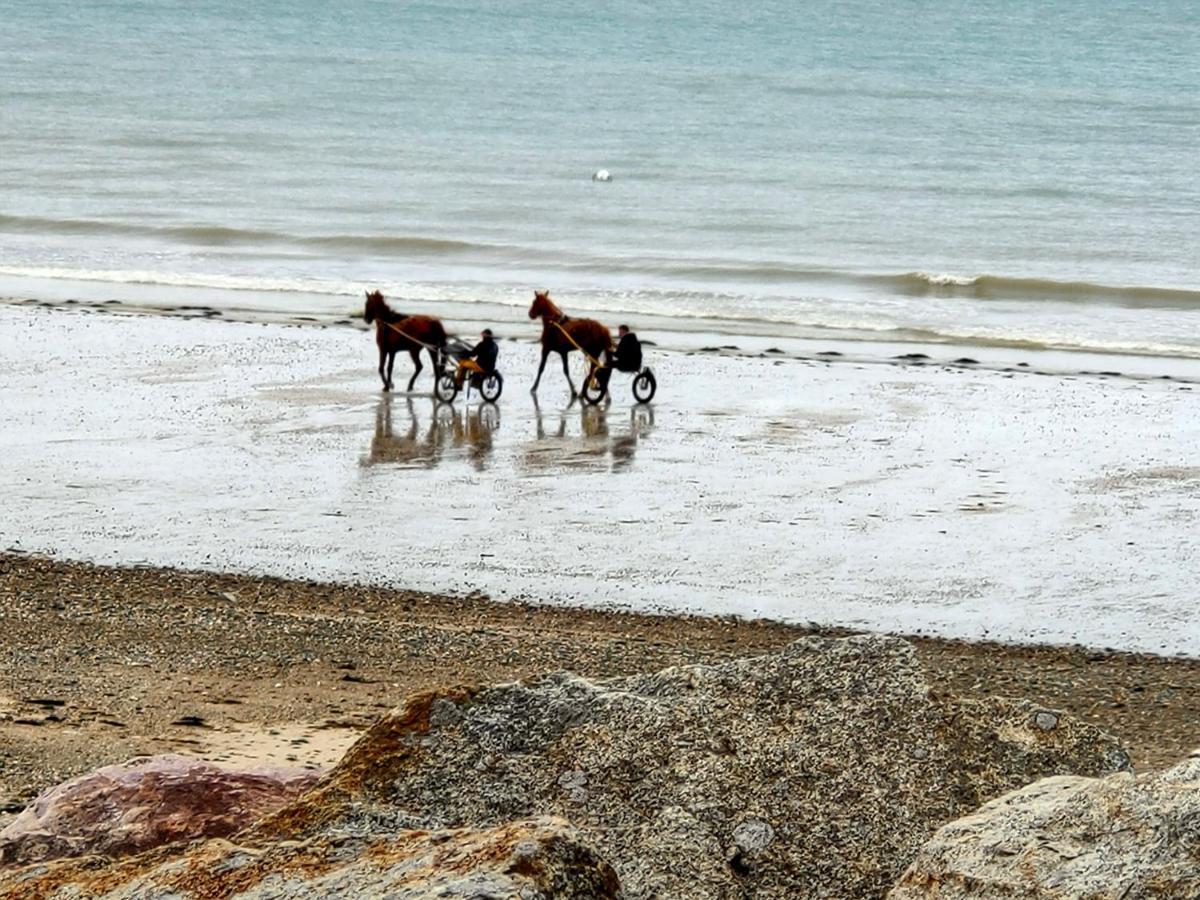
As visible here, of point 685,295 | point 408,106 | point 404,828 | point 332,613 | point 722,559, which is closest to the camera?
point 404,828

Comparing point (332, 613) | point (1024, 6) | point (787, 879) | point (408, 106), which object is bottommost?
point (332, 613)

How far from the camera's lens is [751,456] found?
1847 cm

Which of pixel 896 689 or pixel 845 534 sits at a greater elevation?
pixel 896 689

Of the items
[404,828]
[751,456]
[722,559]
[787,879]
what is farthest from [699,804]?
[751,456]

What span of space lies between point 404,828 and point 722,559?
10348 mm

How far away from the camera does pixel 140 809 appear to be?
5344 mm

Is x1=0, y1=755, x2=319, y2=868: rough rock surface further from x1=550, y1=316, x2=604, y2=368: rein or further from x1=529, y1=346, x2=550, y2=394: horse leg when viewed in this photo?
x1=529, y1=346, x2=550, y2=394: horse leg

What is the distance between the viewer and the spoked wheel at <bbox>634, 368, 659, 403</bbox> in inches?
840

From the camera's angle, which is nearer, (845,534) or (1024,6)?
(845,534)

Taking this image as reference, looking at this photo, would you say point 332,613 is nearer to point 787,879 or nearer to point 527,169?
point 787,879

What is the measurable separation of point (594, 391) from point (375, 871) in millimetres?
17879

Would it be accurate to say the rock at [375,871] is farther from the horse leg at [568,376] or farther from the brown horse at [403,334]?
the horse leg at [568,376]

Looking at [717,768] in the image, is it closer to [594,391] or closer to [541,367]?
[594,391]

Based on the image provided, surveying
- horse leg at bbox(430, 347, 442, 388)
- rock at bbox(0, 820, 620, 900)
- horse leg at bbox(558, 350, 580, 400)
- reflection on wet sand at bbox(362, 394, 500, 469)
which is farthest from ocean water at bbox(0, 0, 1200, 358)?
rock at bbox(0, 820, 620, 900)
